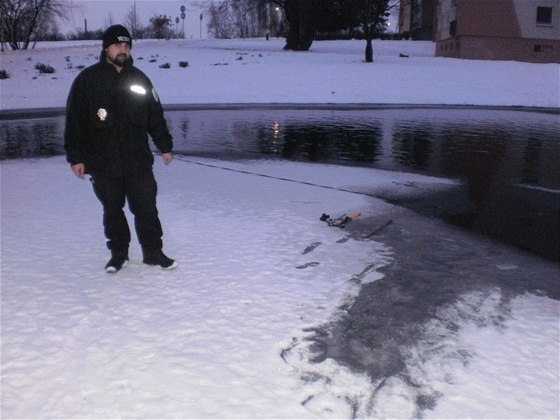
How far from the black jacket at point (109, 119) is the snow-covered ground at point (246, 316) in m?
0.87

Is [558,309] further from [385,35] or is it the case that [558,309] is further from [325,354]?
[385,35]

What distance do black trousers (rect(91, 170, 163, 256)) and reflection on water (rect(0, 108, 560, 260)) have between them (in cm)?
332

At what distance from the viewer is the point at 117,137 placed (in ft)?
13.2

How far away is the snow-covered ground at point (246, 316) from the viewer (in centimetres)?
269

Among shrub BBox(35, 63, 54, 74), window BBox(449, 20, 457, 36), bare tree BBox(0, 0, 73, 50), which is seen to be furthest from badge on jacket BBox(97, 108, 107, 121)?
bare tree BBox(0, 0, 73, 50)

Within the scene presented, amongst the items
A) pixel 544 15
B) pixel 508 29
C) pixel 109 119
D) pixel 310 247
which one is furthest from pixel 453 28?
pixel 109 119

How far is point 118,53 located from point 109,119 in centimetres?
46

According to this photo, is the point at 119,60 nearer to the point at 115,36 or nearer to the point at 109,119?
the point at 115,36

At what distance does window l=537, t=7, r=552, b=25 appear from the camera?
37.0 m

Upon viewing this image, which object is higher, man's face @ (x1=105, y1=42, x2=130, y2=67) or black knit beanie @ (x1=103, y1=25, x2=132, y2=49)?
black knit beanie @ (x1=103, y1=25, x2=132, y2=49)

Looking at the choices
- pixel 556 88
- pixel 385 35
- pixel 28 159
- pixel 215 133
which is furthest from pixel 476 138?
pixel 385 35

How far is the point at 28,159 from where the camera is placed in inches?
374

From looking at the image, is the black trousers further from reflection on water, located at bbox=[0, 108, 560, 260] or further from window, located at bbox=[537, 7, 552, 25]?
window, located at bbox=[537, 7, 552, 25]

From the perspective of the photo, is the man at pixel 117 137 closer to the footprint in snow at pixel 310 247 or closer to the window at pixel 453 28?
the footprint in snow at pixel 310 247
